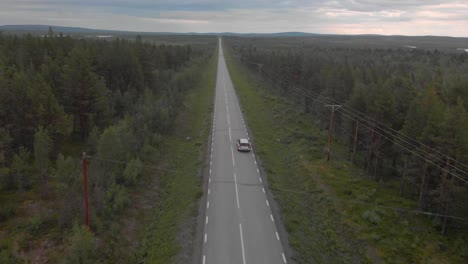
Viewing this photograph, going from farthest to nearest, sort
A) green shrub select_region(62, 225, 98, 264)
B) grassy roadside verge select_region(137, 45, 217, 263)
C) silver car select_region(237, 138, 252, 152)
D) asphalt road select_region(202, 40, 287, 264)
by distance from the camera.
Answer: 1. silver car select_region(237, 138, 252, 152)
2. grassy roadside verge select_region(137, 45, 217, 263)
3. asphalt road select_region(202, 40, 287, 264)
4. green shrub select_region(62, 225, 98, 264)

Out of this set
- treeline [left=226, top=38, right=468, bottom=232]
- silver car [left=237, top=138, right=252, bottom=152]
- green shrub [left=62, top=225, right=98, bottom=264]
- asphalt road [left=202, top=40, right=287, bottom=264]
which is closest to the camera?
green shrub [left=62, top=225, right=98, bottom=264]

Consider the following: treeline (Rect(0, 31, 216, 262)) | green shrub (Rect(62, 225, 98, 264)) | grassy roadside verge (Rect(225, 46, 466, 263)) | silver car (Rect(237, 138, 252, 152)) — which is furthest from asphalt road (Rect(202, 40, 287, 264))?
treeline (Rect(0, 31, 216, 262))

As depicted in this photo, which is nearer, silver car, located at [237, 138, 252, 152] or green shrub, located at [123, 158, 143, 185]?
green shrub, located at [123, 158, 143, 185]

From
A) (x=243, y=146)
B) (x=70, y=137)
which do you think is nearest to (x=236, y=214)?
(x=243, y=146)

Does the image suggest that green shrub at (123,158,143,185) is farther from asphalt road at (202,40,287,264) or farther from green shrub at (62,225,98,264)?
green shrub at (62,225,98,264)

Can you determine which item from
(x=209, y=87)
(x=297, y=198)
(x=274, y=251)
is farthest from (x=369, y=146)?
(x=209, y=87)

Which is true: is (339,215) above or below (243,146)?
below

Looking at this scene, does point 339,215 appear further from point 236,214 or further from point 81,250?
point 81,250
